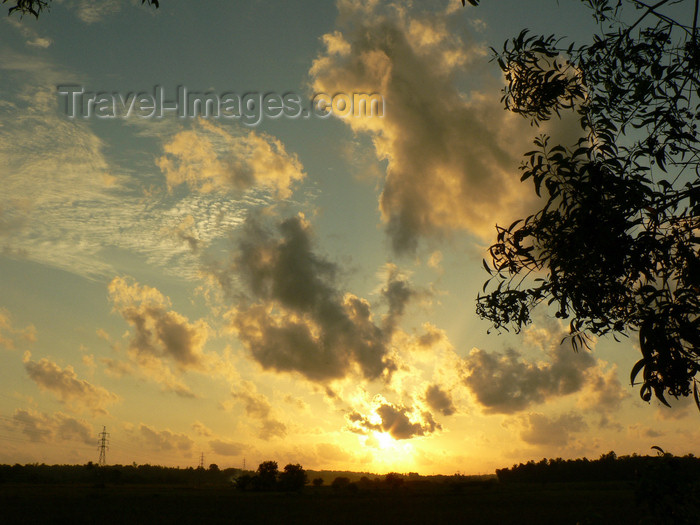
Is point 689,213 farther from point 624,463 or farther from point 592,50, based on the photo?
point 624,463

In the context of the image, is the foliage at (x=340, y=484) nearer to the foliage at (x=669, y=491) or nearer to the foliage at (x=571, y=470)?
the foliage at (x=571, y=470)

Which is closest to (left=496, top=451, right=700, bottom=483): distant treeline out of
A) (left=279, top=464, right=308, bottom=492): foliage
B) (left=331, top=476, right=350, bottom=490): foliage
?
(left=331, top=476, right=350, bottom=490): foliage

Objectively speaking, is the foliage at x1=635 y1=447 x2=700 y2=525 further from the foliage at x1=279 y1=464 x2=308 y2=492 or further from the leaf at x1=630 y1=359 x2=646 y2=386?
the foliage at x1=279 y1=464 x2=308 y2=492

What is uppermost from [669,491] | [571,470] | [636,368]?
[636,368]

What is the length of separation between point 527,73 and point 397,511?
63471mm

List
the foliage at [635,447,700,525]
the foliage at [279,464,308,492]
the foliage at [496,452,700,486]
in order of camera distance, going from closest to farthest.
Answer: the foliage at [635,447,700,525] < the foliage at [279,464,308,492] < the foliage at [496,452,700,486]

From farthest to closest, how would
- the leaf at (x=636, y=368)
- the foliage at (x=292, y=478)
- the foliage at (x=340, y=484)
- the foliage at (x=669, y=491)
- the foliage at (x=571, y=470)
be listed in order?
the foliage at (x=571, y=470), the foliage at (x=340, y=484), the foliage at (x=292, y=478), the foliage at (x=669, y=491), the leaf at (x=636, y=368)

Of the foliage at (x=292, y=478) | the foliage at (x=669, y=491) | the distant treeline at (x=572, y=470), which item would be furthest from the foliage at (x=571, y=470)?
the foliage at (x=669, y=491)

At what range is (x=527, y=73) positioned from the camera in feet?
31.9

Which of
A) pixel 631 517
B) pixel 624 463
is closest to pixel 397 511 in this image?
pixel 631 517

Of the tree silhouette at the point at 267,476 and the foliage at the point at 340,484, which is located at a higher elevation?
the tree silhouette at the point at 267,476

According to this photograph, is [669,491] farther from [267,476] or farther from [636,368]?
[267,476]

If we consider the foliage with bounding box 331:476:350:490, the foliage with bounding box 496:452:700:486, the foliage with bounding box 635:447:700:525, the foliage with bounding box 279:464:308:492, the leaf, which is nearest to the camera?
the leaf

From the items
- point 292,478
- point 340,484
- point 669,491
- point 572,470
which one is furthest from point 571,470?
point 669,491
